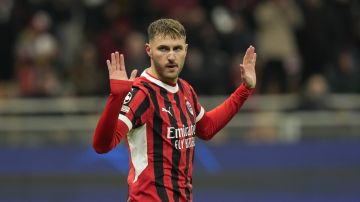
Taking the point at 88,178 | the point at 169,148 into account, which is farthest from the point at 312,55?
the point at 169,148

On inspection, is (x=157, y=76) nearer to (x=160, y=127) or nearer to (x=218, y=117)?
(x=160, y=127)

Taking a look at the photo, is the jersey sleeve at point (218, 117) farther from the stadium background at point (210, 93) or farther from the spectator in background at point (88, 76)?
the spectator in background at point (88, 76)

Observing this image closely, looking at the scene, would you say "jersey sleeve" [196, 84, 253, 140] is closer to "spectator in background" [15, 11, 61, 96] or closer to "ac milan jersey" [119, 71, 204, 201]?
"ac milan jersey" [119, 71, 204, 201]

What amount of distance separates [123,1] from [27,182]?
3000mm

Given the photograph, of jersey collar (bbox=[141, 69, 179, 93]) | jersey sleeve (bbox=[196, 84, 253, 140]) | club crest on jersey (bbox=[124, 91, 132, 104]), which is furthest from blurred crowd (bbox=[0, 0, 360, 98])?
club crest on jersey (bbox=[124, 91, 132, 104])

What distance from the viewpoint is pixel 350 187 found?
11.0m

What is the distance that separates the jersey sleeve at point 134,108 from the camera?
5227 mm

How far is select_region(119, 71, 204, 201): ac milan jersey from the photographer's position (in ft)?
17.6

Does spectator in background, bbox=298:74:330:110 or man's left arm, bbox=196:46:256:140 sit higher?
spectator in background, bbox=298:74:330:110

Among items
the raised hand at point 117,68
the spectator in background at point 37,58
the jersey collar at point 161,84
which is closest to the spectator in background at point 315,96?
the spectator in background at point 37,58

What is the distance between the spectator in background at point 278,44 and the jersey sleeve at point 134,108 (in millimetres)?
6490

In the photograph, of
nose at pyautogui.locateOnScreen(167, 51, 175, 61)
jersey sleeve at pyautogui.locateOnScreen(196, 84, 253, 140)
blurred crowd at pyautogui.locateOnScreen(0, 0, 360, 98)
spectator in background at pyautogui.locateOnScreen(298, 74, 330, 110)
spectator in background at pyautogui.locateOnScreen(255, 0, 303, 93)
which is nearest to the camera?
nose at pyautogui.locateOnScreen(167, 51, 175, 61)

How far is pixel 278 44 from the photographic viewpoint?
12.0m

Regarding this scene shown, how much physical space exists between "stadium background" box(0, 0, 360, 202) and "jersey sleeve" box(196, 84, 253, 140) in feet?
15.6
